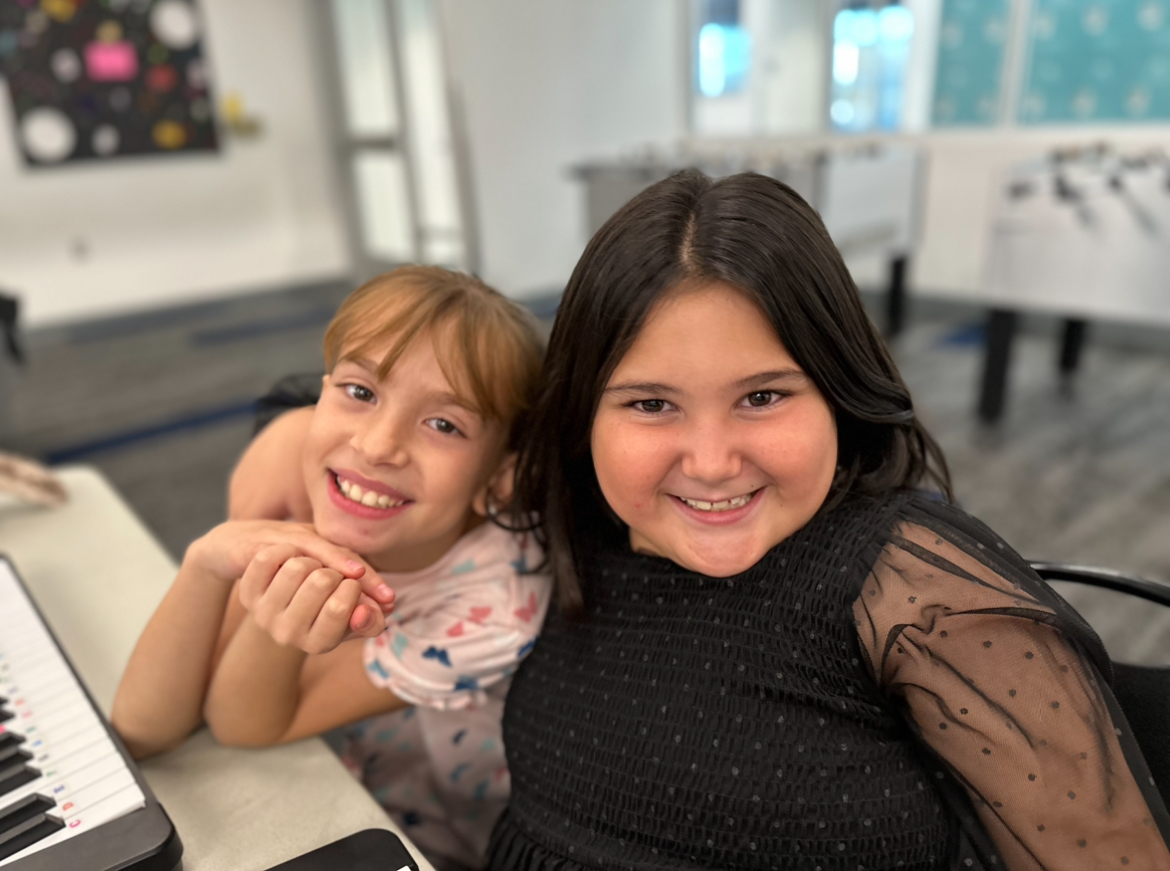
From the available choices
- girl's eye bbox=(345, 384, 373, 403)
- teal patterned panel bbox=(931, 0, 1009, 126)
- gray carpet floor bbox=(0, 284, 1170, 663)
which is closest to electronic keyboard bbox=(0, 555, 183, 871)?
girl's eye bbox=(345, 384, 373, 403)

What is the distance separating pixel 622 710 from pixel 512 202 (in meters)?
5.27

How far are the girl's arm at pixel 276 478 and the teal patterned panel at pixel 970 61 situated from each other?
16.3ft

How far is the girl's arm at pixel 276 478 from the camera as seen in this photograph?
40.3 inches

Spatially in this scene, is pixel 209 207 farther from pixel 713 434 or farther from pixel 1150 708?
pixel 1150 708

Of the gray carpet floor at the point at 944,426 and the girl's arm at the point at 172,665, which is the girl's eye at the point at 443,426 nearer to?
the girl's arm at the point at 172,665

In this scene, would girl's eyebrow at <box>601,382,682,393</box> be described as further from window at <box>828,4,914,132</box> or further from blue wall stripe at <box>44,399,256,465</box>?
window at <box>828,4,914,132</box>

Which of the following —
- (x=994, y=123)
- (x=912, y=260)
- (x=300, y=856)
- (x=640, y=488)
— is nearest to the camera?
(x=300, y=856)

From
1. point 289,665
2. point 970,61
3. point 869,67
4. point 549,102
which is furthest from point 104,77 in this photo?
point 289,665

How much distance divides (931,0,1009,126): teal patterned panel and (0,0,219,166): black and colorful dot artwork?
486 centimetres

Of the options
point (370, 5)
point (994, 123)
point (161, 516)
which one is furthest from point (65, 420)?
point (994, 123)

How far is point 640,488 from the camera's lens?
2.54 feet

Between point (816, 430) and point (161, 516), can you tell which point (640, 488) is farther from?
point (161, 516)

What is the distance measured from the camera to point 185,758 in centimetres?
81

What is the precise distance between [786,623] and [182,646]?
1.81ft
